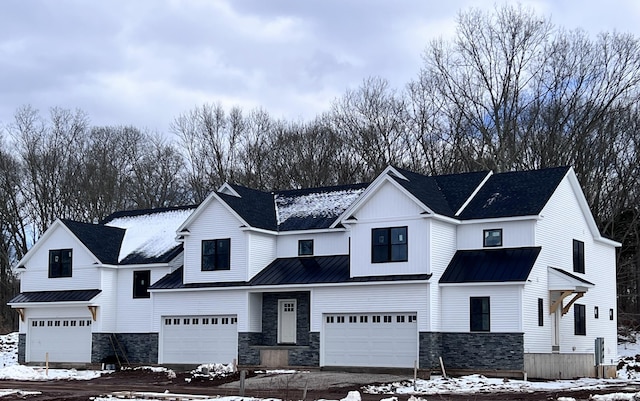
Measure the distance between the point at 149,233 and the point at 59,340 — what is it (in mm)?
7453

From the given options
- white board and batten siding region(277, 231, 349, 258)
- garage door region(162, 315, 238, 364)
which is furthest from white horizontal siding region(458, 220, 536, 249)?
garage door region(162, 315, 238, 364)

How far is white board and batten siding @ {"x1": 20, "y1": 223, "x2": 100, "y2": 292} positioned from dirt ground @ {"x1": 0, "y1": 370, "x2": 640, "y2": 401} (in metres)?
7.50

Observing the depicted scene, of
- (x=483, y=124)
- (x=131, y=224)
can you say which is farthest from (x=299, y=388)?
(x=483, y=124)

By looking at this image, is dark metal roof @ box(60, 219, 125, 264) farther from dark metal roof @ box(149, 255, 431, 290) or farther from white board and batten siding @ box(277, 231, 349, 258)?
white board and batten siding @ box(277, 231, 349, 258)

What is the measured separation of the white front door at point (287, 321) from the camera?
43.8m

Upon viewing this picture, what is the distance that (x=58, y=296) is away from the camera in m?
49.8

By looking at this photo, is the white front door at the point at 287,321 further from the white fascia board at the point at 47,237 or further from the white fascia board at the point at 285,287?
the white fascia board at the point at 47,237

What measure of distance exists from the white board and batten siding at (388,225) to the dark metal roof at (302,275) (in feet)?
1.40

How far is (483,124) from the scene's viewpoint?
202ft

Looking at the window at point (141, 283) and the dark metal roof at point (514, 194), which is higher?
the dark metal roof at point (514, 194)

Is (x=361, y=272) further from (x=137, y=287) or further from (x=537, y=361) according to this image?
(x=137, y=287)

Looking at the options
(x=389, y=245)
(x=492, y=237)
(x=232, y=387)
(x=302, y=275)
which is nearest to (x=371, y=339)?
(x=389, y=245)

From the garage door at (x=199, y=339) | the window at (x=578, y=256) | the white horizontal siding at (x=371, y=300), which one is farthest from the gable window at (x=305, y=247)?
the window at (x=578, y=256)

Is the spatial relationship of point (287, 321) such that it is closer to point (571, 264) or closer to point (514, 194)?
point (514, 194)
